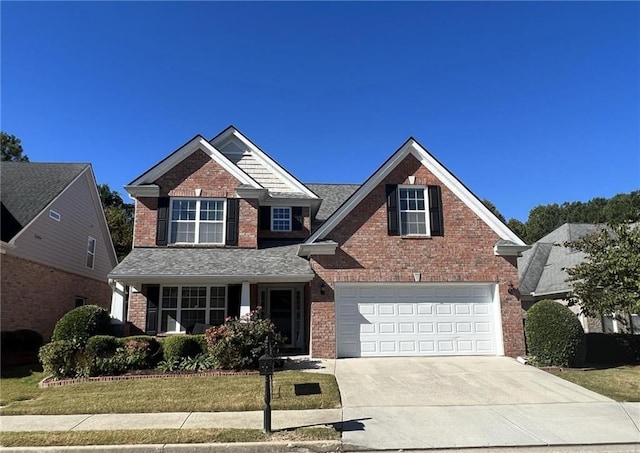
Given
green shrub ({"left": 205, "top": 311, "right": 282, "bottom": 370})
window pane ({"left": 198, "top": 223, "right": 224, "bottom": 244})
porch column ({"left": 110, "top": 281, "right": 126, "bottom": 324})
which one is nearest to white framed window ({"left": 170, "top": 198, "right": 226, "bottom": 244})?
window pane ({"left": 198, "top": 223, "right": 224, "bottom": 244})

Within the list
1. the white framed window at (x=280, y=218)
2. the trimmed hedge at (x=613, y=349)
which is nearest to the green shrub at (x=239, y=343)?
the white framed window at (x=280, y=218)

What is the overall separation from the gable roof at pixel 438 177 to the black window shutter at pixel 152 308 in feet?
20.5

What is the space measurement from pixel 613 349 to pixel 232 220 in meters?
14.3

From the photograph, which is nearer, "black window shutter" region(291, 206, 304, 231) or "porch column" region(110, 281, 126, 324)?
"porch column" region(110, 281, 126, 324)

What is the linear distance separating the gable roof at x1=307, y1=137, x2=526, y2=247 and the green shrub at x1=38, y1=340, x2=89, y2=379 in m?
7.91

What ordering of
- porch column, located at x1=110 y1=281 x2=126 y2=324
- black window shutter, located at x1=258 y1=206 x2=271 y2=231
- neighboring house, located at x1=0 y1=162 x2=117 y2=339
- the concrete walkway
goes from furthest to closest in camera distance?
black window shutter, located at x1=258 y1=206 x2=271 y2=231 < neighboring house, located at x1=0 y1=162 x2=117 y2=339 < porch column, located at x1=110 y1=281 x2=126 y2=324 < the concrete walkway

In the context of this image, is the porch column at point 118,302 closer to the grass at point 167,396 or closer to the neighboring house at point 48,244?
the grass at point 167,396

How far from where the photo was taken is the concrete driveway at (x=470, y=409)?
7352 millimetres

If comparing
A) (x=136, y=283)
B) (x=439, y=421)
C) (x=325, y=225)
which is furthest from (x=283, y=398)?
(x=136, y=283)

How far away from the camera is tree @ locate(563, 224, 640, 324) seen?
1259cm

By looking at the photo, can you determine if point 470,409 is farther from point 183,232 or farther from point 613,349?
point 183,232

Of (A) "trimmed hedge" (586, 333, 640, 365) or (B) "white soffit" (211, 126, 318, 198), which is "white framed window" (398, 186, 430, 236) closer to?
(B) "white soffit" (211, 126, 318, 198)

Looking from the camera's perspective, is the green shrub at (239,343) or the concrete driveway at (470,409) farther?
the green shrub at (239,343)

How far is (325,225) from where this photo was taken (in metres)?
15.0
